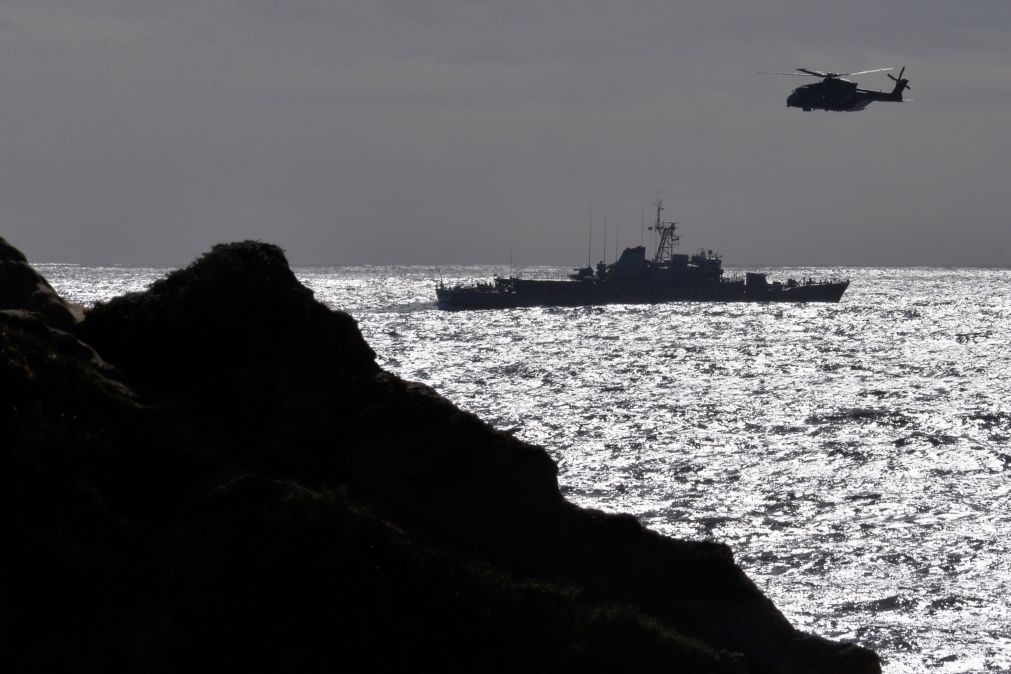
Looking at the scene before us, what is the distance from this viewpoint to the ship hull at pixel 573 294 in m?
137

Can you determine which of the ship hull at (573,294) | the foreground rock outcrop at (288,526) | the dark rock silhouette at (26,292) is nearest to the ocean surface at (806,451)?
the foreground rock outcrop at (288,526)

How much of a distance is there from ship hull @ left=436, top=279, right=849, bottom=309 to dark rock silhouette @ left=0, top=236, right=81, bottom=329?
119 metres

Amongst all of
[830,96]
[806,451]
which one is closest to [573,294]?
[830,96]

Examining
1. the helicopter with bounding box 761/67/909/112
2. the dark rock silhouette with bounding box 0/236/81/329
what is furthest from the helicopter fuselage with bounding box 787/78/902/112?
the dark rock silhouette with bounding box 0/236/81/329

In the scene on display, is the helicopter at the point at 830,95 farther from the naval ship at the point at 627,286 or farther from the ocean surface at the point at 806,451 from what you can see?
the naval ship at the point at 627,286

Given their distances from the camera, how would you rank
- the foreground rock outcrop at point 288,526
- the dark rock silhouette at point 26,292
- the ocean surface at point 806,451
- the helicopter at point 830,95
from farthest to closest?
1. the helicopter at point 830,95
2. the ocean surface at point 806,451
3. the dark rock silhouette at point 26,292
4. the foreground rock outcrop at point 288,526

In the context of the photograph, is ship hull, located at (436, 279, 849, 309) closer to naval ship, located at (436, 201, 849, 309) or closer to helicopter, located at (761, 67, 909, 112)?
naval ship, located at (436, 201, 849, 309)

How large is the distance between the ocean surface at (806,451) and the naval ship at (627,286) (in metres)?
42.6

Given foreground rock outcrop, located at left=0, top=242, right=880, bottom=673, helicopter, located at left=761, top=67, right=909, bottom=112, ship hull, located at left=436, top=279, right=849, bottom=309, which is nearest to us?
foreground rock outcrop, located at left=0, top=242, right=880, bottom=673

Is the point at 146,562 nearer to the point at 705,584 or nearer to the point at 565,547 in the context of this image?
the point at 565,547

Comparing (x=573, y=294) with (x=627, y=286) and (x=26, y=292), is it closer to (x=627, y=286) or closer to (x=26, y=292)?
(x=627, y=286)

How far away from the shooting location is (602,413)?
47.5 metres

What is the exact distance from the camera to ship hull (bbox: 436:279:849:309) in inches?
5389

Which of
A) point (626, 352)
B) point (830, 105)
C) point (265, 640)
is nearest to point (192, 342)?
point (265, 640)
